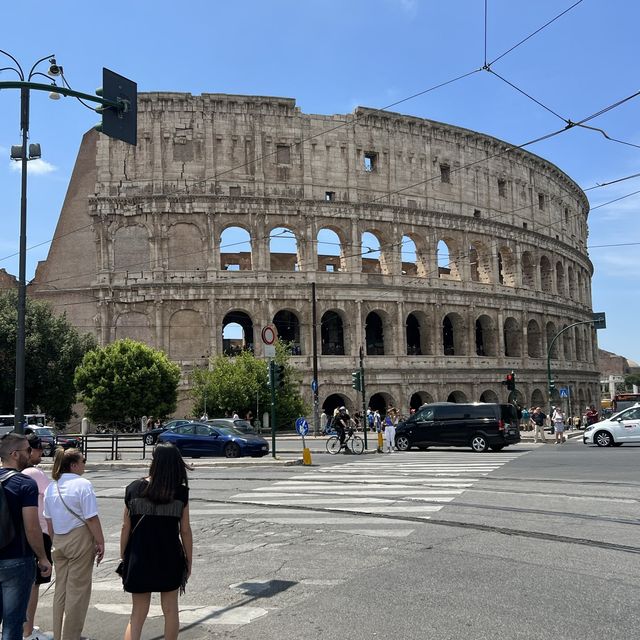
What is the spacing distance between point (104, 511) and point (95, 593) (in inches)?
203

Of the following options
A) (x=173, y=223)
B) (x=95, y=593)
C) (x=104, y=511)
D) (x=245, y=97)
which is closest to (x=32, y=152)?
(x=104, y=511)

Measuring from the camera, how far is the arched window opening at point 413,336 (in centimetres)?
4820

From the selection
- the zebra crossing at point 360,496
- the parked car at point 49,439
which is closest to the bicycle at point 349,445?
the zebra crossing at point 360,496

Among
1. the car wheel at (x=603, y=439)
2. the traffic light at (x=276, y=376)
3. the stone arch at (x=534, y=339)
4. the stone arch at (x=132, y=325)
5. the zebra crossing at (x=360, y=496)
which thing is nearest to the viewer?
the zebra crossing at (x=360, y=496)

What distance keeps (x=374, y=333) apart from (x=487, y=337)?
8396 mm

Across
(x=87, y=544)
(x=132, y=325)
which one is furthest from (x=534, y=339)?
(x=87, y=544)

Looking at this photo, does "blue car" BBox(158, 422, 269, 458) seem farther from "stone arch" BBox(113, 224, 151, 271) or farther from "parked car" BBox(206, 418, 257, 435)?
"stone arch" BBox(113, 224, 151, 271)

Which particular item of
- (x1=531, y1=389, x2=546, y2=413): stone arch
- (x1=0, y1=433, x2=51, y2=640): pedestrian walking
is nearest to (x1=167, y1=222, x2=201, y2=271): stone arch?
(x1=531, y1=389, x2=546, y2=413): stone arch

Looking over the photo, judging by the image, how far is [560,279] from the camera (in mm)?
58219

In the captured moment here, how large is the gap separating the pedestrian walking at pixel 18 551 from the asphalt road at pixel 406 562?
1141 mm

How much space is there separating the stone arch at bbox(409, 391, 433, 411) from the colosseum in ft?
0.34

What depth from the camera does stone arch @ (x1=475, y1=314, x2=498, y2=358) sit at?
49.3m

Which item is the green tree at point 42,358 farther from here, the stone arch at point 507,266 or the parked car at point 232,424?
the stone arch at point 507,266

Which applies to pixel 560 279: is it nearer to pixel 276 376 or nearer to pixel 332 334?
pixel 332 334
